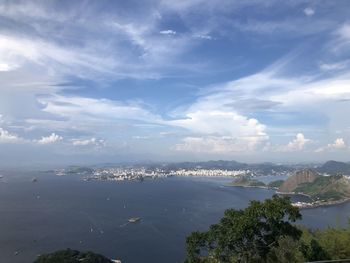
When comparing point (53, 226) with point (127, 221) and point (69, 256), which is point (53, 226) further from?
point (69, 256)

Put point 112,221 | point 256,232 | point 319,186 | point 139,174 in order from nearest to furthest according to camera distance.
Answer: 1. point 256,232
2. point 112,221
3. point 319,186
4. point 139,174

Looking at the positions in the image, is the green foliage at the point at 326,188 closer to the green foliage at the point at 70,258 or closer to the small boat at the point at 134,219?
the small boat at the point at 134,219

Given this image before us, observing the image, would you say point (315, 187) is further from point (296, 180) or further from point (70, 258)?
point (70, 258)

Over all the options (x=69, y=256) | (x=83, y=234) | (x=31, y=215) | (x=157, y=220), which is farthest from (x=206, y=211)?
(x=69, y=256)

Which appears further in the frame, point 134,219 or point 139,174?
point 139,174

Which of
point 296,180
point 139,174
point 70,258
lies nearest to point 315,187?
point 296,180

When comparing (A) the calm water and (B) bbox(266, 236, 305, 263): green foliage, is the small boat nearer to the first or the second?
(A) the calm water
